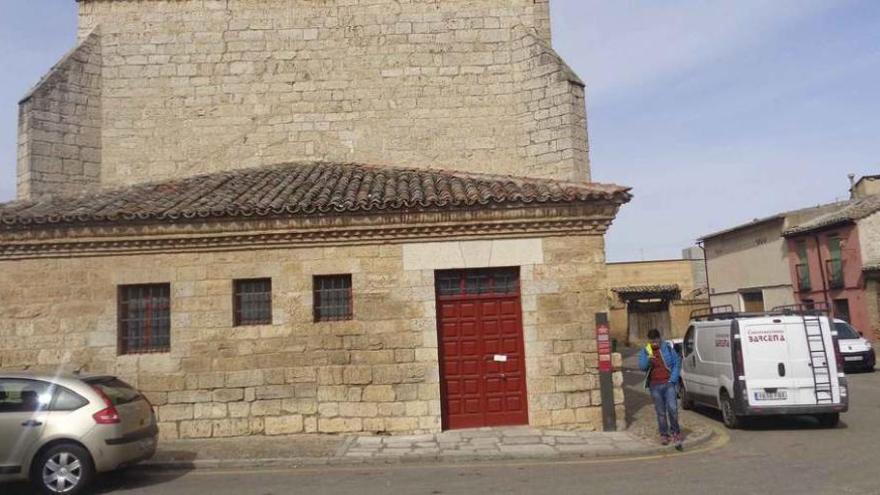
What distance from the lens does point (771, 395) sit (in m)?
10.5

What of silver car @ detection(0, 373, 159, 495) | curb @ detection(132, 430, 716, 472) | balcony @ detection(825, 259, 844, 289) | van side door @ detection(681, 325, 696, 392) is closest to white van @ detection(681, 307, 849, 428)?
van side door @ detection(681, 325, 696, 392)

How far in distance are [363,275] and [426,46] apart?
7.22 metres

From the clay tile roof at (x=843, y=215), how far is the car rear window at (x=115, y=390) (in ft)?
88.2

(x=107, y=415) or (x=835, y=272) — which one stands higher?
(x=835, y=272)

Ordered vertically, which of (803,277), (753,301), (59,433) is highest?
(803,277)

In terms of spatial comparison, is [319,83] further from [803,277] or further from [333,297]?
[803,277]

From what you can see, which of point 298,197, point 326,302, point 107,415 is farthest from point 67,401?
point 298,197

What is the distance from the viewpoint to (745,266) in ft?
113

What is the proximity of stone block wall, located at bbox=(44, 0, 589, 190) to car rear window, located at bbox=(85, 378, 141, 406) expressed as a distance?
24.9ft

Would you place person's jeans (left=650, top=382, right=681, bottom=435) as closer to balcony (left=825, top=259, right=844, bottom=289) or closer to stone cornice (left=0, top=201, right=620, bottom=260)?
stone cornice (left=0, top=201, right=620, bottom=260)

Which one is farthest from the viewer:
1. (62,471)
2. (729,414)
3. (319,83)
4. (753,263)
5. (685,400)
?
(753,263)

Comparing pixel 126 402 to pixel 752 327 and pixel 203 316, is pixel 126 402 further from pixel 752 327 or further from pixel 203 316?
pixel 752 327

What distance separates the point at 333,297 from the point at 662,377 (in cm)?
536

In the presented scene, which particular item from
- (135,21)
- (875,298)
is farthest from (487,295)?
(875,298)
